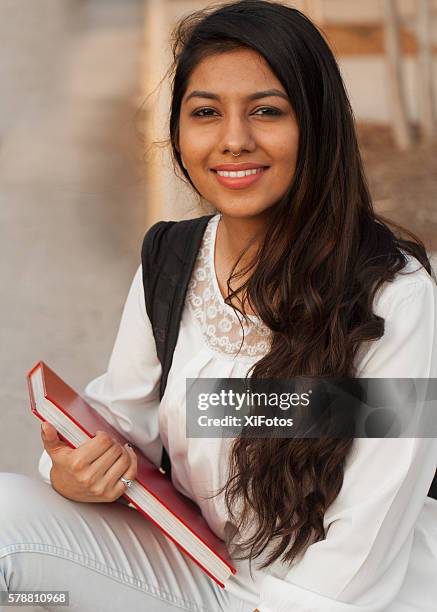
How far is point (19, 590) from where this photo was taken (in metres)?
1.74

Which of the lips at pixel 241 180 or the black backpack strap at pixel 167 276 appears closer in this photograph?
the lips at pixel 241 180

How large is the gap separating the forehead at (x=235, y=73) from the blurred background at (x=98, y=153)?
3.16 ft

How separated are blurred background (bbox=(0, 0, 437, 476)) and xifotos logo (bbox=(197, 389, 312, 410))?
1.01 m

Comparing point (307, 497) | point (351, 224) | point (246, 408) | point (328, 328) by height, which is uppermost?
point (351, 224)

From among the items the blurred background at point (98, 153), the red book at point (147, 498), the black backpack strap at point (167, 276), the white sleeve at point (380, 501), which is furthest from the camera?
the blurred background at point (98, 153)

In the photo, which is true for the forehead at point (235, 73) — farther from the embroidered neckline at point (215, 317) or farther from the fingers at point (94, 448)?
the fingers at point (94, 448)

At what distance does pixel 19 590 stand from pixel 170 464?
0.37 meters

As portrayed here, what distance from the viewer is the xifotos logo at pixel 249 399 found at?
1746 mm

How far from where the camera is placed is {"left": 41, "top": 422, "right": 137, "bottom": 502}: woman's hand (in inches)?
69.2

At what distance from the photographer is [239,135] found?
5.51 ft

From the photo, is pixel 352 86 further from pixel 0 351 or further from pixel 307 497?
pixel 307 497

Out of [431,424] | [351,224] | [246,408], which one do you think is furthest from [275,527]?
[351,224]

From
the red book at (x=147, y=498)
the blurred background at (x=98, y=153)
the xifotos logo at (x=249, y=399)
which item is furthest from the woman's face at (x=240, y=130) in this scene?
the blurred background at (x=98, y=153)

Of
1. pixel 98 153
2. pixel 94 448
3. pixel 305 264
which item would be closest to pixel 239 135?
pixel 305 264
